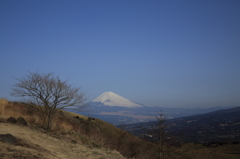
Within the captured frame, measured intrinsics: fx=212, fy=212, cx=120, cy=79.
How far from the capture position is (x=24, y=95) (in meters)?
16.1

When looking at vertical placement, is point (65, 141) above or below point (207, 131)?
above

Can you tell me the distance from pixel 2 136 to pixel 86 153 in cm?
425

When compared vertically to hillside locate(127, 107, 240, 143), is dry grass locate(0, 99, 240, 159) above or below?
above

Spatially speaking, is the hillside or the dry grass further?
the hillside

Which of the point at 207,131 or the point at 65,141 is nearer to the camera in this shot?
the point at 65,141

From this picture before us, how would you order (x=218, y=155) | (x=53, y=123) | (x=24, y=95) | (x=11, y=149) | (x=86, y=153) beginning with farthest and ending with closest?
(x=218, y=155), (x=53, y=123), (x=24, y=95), (x=86, y=153), (x=11, y=149)

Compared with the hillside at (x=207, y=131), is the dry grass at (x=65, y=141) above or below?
above

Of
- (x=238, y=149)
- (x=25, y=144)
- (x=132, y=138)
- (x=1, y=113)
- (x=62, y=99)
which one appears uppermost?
(x=62, y=99)

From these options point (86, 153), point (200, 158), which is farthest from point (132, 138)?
point (86, 153)

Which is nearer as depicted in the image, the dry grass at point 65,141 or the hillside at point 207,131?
the dry grass at point 65,141

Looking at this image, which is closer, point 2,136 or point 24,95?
point 2,136

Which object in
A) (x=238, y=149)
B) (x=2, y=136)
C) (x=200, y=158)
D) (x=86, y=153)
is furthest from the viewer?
(x=238, y=149)

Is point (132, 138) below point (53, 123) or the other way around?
below

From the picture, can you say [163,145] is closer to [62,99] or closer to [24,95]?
[62,99]
